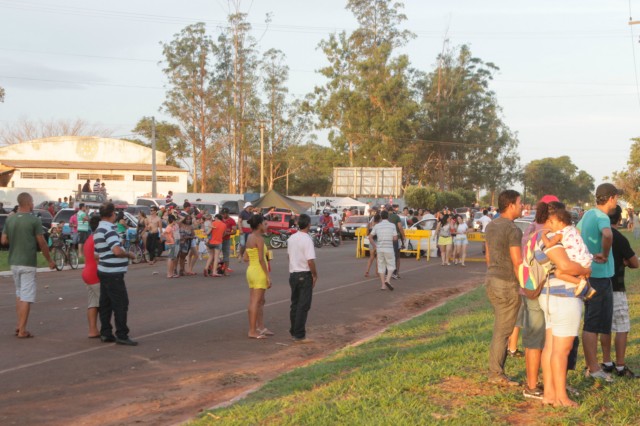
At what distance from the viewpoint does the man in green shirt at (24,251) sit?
425 inches

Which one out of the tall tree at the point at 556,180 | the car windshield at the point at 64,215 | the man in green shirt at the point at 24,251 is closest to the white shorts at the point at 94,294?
the man in green shirt at the point at 24,251

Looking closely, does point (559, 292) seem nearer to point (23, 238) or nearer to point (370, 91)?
point (23, 238)

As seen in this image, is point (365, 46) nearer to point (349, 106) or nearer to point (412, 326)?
point (349, 106)

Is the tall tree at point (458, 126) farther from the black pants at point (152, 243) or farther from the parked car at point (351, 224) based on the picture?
the black pants at point (152, 243)

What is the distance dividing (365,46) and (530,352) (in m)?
67.9

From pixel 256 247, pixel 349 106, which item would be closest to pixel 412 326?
pixel 256 247

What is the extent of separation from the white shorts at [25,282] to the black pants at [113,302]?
3.34ft

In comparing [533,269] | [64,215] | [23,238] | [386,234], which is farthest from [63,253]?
[533,269]

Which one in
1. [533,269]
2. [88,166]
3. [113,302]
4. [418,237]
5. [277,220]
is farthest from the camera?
[88,166]

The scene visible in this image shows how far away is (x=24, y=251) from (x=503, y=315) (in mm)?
6608

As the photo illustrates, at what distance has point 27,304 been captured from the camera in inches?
426

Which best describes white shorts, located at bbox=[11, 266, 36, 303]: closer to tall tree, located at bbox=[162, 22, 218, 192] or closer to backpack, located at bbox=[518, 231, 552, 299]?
backpack, located at bbox=[518, 231, 552, 299]

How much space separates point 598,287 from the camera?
306 inches

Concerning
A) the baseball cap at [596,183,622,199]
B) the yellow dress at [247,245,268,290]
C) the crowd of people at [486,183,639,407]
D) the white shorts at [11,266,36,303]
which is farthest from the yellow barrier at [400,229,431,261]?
the baseball cap at [596,183,622,199]
